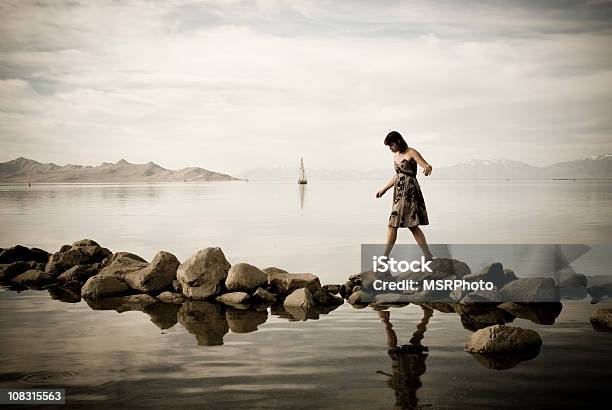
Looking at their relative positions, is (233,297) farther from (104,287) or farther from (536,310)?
(536,310)

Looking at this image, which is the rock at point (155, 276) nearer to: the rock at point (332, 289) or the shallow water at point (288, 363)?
the shallow water at point (288, 363)

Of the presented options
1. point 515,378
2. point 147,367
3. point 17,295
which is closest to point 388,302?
point 515,378

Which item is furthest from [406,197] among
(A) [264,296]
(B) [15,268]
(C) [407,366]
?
(B) [15,268]

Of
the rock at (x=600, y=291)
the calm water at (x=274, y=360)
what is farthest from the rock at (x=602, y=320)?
the rock at (x=600, y=291)

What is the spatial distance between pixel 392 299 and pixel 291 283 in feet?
7.00

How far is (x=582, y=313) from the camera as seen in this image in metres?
9.80

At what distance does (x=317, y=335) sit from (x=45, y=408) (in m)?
3.91

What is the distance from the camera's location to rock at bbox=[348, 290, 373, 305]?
11.1 meters

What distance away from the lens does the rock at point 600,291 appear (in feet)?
36.9

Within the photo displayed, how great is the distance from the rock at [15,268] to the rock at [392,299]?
29.6ft

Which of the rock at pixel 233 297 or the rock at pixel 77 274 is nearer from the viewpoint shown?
the rock at pixel 233 297

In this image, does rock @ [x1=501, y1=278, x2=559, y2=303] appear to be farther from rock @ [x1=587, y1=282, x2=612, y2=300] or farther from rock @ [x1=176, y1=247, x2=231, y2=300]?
rock @ [x1=176, y1=247, x2=231, y2=300]


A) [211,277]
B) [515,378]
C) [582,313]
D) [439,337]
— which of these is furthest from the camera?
[211,277]

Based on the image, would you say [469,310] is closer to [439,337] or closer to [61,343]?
[439,337]
